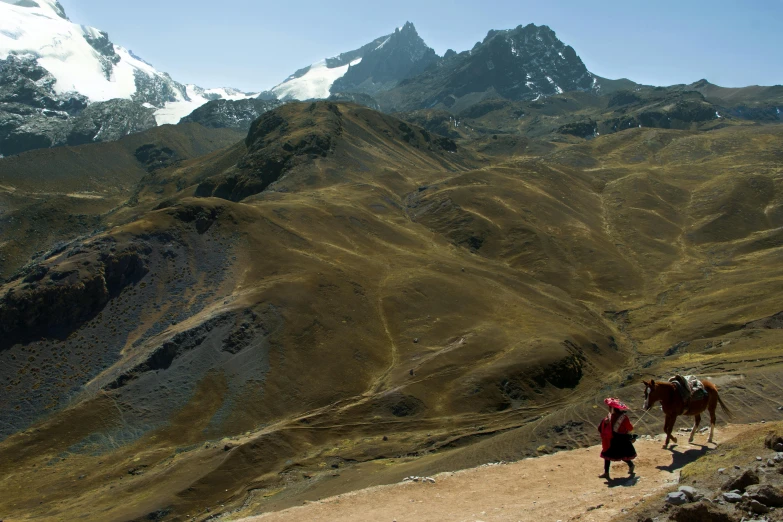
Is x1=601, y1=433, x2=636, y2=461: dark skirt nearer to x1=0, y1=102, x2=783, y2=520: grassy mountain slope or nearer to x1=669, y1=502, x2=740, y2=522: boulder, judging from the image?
x1=669, y1=502, x2=740, y2=522: boulder

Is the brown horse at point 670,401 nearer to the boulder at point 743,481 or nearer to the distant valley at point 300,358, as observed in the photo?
the boulder at point 743,481

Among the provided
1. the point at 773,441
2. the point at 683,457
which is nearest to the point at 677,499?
the point at 773,441

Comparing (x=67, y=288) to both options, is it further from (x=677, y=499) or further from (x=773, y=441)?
(x=773, y=441)

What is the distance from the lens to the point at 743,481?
18016mm

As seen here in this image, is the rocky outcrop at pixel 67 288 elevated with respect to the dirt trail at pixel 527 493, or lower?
elevated

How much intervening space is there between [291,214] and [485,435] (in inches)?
3217

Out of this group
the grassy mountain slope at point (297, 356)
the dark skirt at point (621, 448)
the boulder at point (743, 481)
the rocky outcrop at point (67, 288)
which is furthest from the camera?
the rocky outcrop at point (67, 288)

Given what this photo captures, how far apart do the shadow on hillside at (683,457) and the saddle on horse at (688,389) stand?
1772mm

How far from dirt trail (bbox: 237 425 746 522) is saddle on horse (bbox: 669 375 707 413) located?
7.49 feet

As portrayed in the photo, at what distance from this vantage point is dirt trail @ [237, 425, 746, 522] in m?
23.3

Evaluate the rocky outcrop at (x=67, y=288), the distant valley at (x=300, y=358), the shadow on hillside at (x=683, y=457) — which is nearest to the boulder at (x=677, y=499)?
the shadow on hillside at (x=683, y=457)

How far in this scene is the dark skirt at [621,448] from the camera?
2553 cm

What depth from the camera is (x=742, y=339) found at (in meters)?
93.1

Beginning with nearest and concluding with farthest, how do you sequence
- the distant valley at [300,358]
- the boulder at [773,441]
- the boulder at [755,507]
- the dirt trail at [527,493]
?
the boulder at [755,507], the boulder at [773,441], the dirt trail at [527,493], the distant valley at [300,358]
